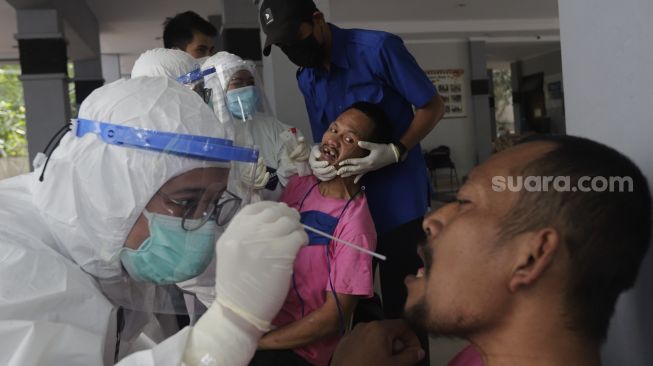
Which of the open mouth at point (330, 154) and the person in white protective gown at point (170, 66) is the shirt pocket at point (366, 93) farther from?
the person in white protective gown at point (170, 66)

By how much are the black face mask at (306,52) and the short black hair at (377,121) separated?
242 millimetres

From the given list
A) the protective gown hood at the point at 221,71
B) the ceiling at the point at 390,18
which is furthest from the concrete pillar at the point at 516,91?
the protective gown hood at the point at 221,71

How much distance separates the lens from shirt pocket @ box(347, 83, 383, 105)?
1.89m

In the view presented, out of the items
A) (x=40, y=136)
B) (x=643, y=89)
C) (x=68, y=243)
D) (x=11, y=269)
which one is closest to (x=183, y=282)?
(x=68, y=243)

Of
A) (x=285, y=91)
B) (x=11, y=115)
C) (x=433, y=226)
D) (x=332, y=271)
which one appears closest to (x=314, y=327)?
(x=332, y=271)

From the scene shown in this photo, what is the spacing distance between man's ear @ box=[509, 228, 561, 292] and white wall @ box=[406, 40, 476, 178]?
10194 mm

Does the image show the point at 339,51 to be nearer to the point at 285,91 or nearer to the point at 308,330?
the point at 308,330

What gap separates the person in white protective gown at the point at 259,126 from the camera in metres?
1.52

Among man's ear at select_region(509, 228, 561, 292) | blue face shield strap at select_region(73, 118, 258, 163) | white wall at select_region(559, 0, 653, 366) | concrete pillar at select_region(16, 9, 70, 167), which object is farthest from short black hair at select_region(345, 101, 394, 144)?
concrete pillar at select_region(16, 9, 70, 167)

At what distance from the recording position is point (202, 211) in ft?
3.67

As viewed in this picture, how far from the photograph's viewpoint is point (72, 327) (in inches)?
37.0

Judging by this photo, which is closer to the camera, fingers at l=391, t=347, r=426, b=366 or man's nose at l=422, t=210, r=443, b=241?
man's nose at l=422, t=210, r=443, b=241

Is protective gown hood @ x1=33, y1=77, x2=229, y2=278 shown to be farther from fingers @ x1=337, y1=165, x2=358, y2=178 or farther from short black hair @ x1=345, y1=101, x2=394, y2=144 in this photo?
short black hair @ x1=345, y1=101, x2=394, y2=144

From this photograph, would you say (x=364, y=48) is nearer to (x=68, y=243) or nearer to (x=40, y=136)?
(x=68, y=243)
